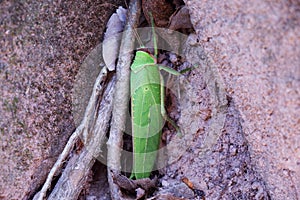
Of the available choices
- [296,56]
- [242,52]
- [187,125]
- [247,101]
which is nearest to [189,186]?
[187,125]

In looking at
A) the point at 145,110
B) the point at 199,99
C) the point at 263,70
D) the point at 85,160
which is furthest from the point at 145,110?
the point at 263,70

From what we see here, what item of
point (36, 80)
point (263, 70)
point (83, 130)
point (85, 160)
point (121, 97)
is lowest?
point (85, 160)

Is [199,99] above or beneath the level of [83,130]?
above

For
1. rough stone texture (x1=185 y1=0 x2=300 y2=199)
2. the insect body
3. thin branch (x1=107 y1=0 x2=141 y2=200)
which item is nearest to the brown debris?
thin branch (x1=107 y1=0 x2=141 y2=200)

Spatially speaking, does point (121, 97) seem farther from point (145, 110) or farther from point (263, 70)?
point (263, 70)

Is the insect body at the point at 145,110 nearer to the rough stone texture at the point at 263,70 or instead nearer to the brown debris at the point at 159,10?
the brown debris at the point at 159,10

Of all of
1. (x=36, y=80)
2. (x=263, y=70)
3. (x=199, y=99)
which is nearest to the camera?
(x=263, y=70)

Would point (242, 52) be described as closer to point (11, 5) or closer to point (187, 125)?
point (187, 125)
